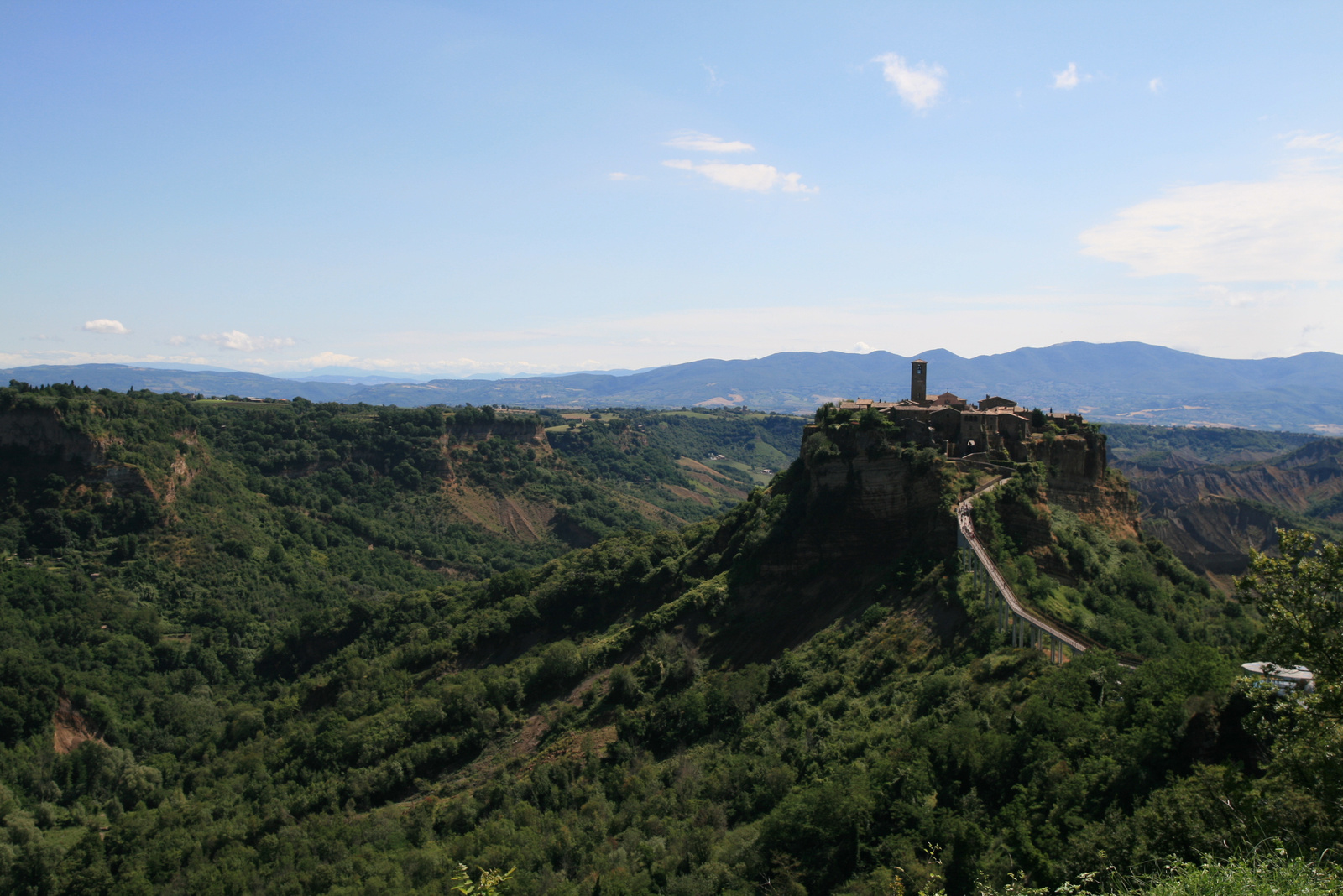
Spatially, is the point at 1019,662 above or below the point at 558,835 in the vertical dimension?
above

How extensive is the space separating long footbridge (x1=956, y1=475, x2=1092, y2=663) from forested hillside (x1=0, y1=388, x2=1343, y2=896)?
1018 millimetres

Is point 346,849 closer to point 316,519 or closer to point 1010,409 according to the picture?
point 1010,409

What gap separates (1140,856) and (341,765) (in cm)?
4738

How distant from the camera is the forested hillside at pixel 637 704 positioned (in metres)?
24.5

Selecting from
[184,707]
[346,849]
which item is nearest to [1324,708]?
[346,849]

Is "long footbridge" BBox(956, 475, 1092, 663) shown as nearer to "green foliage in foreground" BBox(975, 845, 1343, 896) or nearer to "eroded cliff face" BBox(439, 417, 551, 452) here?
"green foliage in foreground" BBox(975, 845, 1343, 896)

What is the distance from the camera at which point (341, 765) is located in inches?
2013

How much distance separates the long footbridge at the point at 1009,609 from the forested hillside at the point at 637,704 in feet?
3.34

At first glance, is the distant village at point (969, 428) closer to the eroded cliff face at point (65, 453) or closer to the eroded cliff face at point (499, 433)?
the eroded cliff face at point (65, 453)

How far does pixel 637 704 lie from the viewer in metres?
49.7

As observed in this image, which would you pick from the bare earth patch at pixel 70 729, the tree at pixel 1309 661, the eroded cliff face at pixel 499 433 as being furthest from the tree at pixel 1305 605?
the eroded cliff face at pixel 499 433

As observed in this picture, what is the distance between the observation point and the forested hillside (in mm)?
24484

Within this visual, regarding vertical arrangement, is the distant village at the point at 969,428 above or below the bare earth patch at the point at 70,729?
above

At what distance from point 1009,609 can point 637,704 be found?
23.9 m
